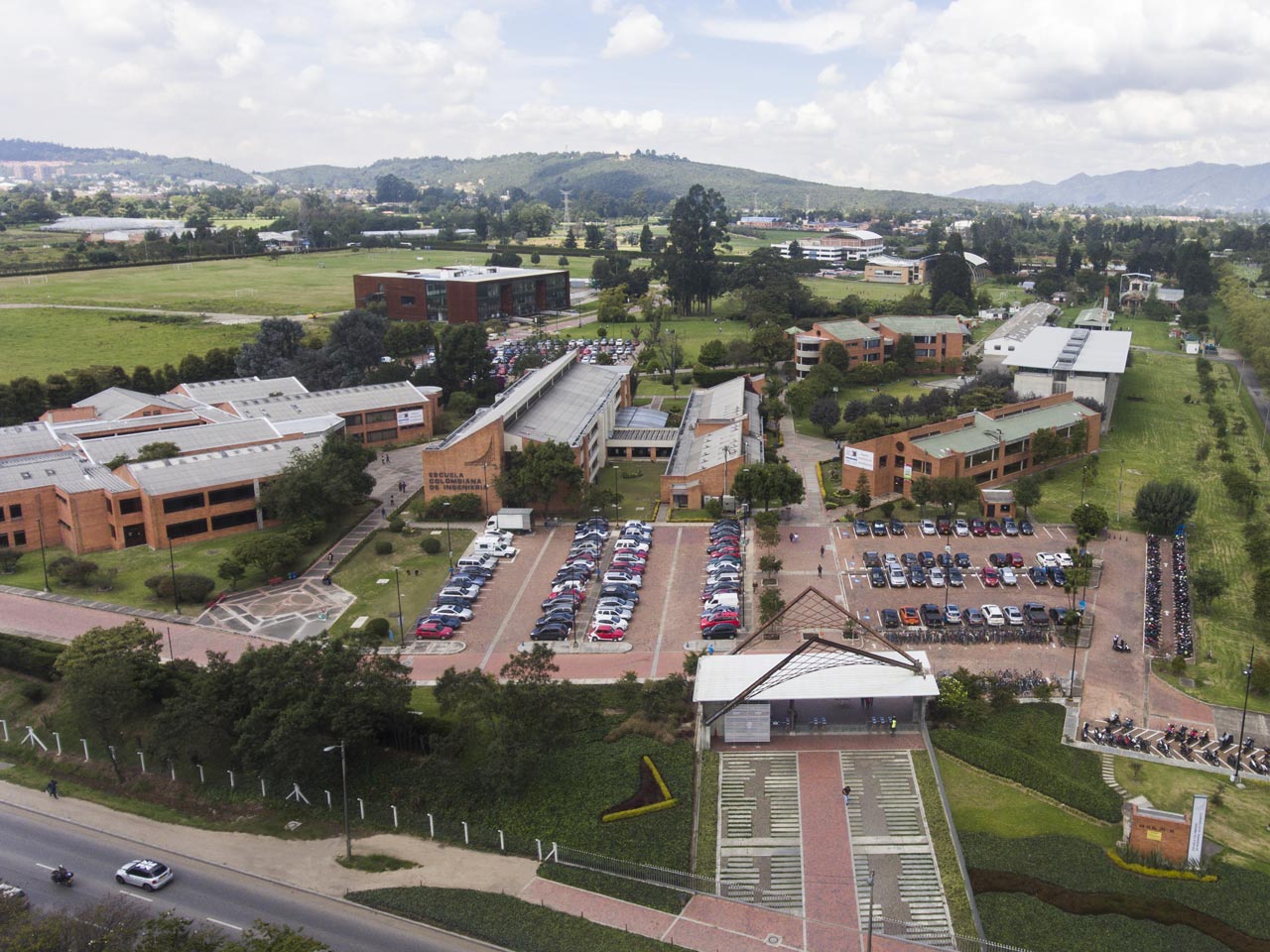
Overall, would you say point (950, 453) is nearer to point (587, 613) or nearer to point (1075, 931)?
point (587, 613)

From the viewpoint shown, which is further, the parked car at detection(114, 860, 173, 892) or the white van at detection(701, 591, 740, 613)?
the white van at detection(701, 591, 740, 613)

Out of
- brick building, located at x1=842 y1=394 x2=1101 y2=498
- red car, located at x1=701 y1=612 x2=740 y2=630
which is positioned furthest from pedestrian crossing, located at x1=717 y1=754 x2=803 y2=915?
brick building, located at x1=842 y1=394 x2=1101 y2=498

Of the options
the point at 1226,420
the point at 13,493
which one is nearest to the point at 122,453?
the point at 13,493

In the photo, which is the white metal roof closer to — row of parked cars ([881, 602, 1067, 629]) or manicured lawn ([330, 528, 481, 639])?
row of parked cars ([881, 602, 1067, 629])

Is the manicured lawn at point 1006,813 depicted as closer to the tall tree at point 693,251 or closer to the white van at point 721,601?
the white van at point 721,601

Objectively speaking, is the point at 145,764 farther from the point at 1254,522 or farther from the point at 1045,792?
the point at 1254,522

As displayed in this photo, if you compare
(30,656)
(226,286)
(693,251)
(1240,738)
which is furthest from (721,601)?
(226,286)
